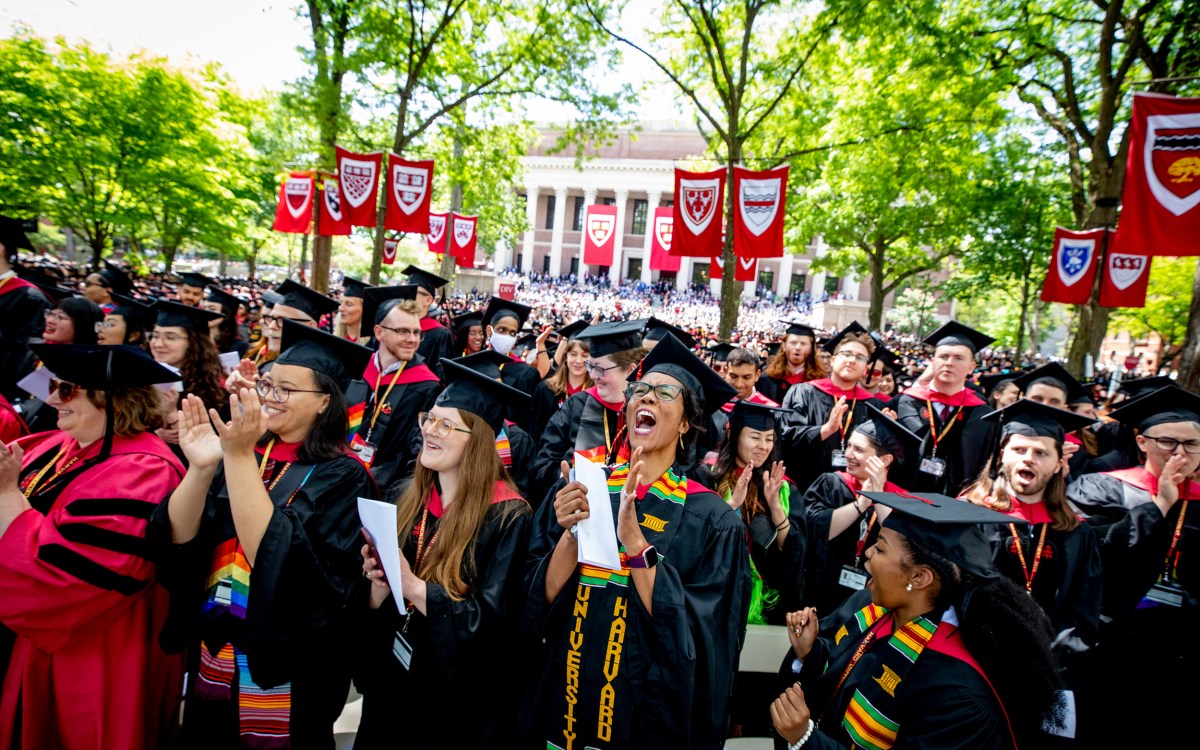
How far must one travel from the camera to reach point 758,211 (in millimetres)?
9406

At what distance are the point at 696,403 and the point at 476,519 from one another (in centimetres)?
106

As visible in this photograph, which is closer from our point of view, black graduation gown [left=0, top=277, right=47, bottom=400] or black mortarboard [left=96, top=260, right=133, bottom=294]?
black graduation gown [left=0, top=277, right=47, bottom=400]

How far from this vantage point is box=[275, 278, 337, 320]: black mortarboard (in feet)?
17.6

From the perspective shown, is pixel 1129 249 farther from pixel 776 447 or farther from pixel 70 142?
pixel 70 142

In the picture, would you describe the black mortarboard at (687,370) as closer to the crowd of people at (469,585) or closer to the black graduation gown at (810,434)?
the crowd of people at (469,585)

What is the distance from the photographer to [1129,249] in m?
7.14

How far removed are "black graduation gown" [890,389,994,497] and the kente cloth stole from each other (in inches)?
143

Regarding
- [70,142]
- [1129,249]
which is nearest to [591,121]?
[1129,249]

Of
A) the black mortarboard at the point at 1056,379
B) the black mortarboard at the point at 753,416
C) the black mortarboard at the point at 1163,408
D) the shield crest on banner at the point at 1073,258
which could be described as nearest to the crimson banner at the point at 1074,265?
the shield crest on banner at the point at 1073,258

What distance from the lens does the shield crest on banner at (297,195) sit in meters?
14.0

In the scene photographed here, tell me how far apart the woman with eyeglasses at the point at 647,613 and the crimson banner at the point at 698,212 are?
24.4 ft

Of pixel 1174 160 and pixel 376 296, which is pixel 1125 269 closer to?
pixel 1174 160

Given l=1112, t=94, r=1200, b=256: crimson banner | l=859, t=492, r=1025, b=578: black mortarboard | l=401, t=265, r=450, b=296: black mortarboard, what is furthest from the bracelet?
l=1112, t=94, r=1200, b=256: crimson banner

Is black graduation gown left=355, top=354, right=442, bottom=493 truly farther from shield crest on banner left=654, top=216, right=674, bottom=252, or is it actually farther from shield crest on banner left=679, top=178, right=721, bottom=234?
shield crest on banner left=654, top=216, right=674, bottom=252
